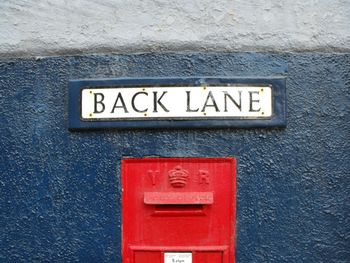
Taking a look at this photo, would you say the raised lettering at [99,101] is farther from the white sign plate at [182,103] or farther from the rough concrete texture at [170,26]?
the rough concrete texture at [170,26]

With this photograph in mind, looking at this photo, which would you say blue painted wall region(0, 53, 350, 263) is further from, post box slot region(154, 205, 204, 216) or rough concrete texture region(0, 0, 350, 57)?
post box slot region(154, 205, 204, 216)

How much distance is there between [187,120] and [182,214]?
411mm

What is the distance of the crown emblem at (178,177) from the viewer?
2418 mm

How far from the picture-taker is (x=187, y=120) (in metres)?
2.45

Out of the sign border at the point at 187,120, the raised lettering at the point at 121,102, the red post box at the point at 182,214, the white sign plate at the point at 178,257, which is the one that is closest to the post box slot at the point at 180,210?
the red post box at the point at 182,214

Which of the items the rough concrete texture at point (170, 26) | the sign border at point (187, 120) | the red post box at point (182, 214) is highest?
the rough concrete texture at point (170, 26)

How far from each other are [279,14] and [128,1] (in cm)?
68

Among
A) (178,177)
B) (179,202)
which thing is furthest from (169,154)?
(179,202)

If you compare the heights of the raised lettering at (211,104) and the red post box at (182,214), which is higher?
the raised lettering at (211,104)

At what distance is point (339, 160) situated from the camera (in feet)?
8.04

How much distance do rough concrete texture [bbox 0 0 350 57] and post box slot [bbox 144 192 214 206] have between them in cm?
65

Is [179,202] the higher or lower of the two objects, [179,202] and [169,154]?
the lower

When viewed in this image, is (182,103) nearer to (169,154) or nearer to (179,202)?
(169,154)

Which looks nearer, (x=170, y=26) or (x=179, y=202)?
(x=179, y=202)
